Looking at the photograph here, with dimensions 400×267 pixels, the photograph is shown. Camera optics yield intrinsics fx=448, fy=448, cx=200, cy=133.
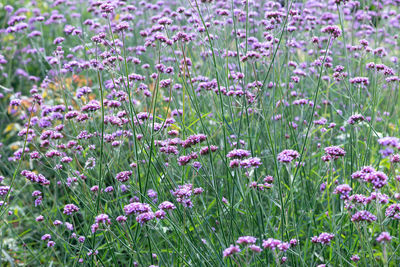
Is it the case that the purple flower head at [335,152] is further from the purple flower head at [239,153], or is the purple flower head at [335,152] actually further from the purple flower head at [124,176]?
the purple flower head at [124,176]

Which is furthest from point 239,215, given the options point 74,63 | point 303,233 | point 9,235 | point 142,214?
point 9,235

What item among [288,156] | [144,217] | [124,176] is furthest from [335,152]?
[124,176]

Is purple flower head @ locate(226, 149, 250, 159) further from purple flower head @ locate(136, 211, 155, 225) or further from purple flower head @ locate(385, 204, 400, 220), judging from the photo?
purple flower head @ locate(385, 204, 400, 220)

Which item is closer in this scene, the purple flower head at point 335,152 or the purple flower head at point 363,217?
the purple flower head at point 363,217

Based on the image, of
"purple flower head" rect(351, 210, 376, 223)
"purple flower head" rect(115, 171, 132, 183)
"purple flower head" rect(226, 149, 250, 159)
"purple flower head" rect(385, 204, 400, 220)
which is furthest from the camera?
"purple flower head" rect(115, 171, 132, 183)

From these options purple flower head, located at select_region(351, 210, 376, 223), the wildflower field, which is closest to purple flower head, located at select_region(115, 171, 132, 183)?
the wildflower field

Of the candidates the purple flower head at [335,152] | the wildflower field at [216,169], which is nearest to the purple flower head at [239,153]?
the wildflower field at [216,169]

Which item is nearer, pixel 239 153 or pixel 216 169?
pixel 239 153

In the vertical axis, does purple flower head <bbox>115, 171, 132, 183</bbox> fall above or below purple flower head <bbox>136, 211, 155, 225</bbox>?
below

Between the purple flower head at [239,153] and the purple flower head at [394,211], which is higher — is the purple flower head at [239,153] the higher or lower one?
the higher one

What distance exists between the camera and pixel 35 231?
3711 millimetres

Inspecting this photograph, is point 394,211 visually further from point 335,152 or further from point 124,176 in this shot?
point 124,176

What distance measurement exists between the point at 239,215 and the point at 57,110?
144 cm

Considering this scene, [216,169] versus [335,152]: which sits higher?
[335,152]
